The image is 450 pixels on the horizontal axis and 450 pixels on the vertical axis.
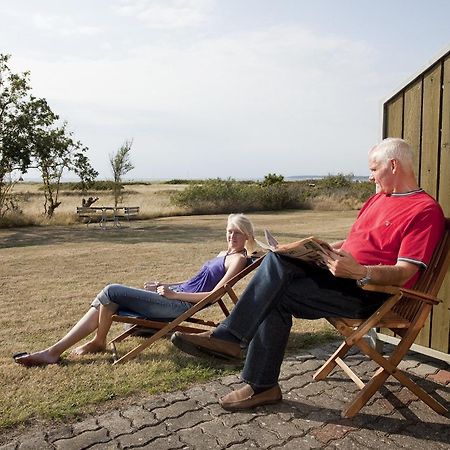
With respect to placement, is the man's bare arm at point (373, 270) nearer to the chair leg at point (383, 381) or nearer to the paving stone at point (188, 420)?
the chair leg at point (383, 381)

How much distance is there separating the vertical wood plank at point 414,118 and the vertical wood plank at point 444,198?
0.24m

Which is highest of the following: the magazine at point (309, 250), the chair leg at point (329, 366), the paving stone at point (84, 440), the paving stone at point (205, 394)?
the magazine at point (309, 250)

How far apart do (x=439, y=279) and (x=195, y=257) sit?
7.99 meters

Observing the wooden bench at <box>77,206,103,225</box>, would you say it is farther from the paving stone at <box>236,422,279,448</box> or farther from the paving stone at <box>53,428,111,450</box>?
the paving stone at <box>236,422,279,448</box>

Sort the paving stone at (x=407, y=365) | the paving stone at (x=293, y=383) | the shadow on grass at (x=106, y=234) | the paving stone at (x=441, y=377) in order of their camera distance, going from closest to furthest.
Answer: the paving stone at (x=293, y=383)
the paving stone at (x=441, y=377)
the paving stone at (x=407, y=365)
the shadow on grass at (x=106, y=234)

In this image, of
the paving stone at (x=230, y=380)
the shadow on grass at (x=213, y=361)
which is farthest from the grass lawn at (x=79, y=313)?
the paving stone at (x=230, y=380)

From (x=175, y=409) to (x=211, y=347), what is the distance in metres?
0.43

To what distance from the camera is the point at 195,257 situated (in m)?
10.9

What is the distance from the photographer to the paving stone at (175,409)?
3107 mm

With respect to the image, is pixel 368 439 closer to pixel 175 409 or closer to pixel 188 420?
pixel 188 420

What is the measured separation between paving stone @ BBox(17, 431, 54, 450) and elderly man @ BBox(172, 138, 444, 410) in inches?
33.8

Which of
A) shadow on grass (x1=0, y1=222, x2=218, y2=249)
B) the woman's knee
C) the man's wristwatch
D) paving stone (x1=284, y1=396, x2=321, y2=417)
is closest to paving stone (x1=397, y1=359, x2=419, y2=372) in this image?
paving stone (x1=284, y1=396, x2=321, y2=417)

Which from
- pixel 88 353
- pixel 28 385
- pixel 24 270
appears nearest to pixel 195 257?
pixel 24 270

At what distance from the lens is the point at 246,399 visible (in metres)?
3.17
